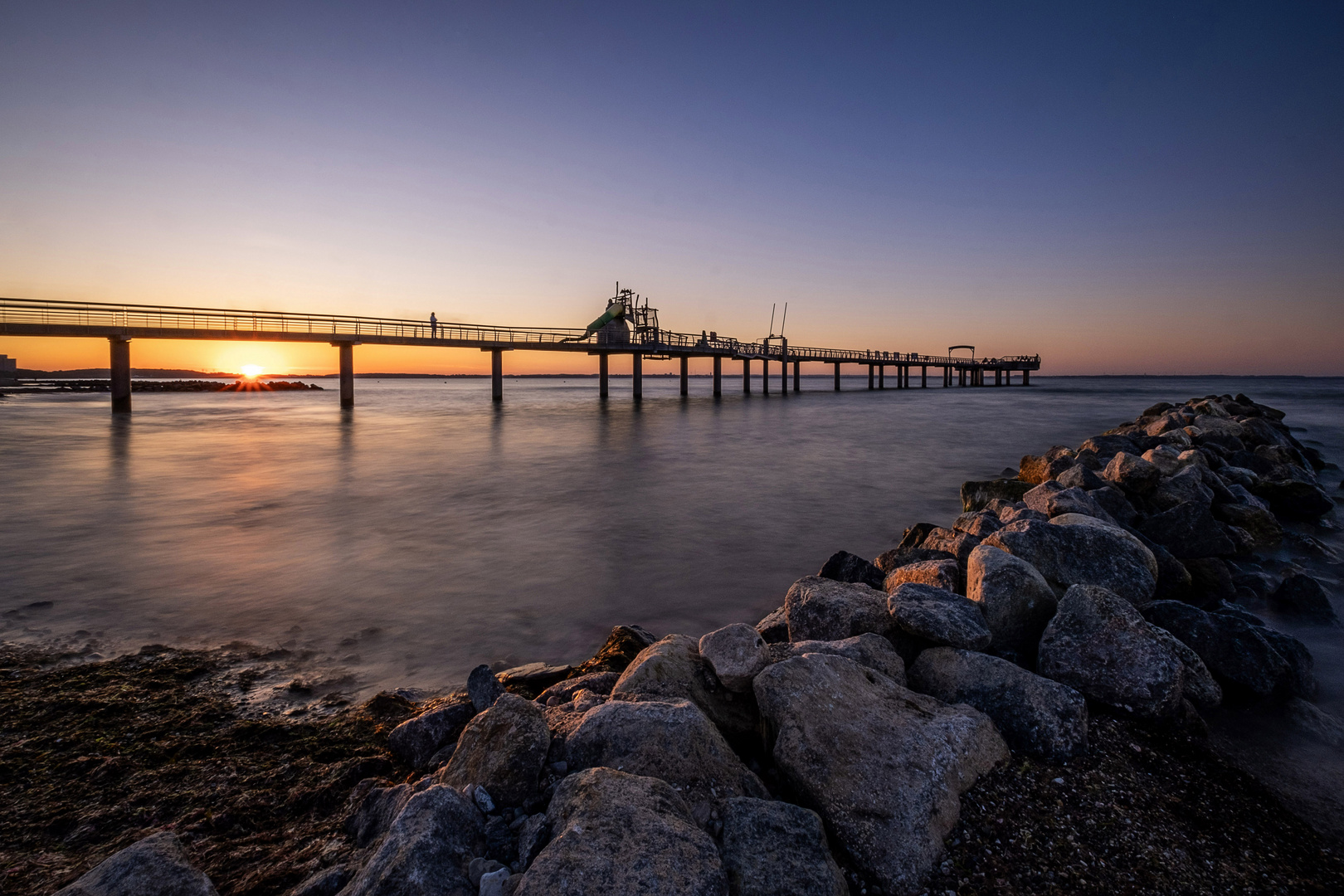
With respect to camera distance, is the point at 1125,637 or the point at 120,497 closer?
the point at 1125,637

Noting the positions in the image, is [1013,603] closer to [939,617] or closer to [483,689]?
[939,617]

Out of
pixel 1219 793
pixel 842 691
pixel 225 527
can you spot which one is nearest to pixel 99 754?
pixel 842 691

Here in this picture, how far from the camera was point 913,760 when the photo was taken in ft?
8.65

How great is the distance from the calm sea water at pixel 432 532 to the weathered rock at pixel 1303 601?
163 inches

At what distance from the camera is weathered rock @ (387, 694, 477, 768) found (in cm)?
329

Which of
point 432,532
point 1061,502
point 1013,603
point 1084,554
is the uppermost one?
point 1061,502

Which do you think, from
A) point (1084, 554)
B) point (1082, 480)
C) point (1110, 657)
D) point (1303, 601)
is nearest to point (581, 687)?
point (1110, 657)

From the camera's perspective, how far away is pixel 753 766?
2.98 meters

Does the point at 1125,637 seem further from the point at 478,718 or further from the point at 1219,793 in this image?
the point at 478,718

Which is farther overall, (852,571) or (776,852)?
(852,571)

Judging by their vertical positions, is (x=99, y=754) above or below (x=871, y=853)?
below

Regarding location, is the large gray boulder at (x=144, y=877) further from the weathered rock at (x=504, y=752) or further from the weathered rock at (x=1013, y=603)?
the weathered rock at (x=1013, y=603)

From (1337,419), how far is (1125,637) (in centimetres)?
4515

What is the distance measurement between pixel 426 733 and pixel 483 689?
13.9 inches
